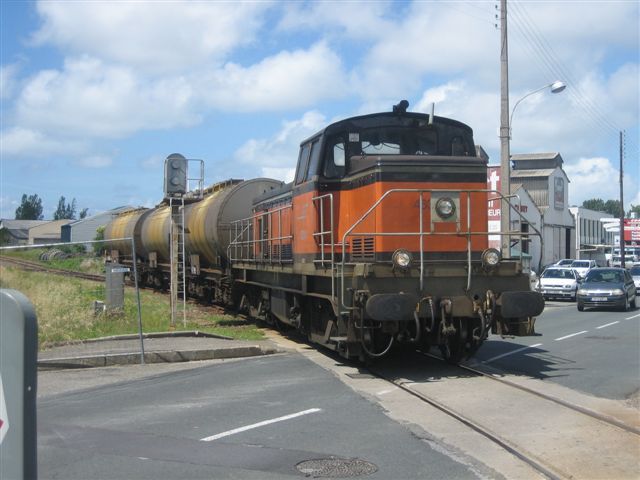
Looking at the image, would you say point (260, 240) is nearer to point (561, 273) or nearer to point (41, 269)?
point (41, 269)

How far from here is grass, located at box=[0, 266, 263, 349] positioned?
43.5 feet

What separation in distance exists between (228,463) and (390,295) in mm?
4072

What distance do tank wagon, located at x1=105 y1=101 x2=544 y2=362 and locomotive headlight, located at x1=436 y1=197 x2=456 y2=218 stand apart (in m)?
0.01

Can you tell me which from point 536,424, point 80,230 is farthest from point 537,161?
point 536,424

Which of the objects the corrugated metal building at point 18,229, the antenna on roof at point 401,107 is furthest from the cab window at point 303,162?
the corrugated metal building at point 18,229

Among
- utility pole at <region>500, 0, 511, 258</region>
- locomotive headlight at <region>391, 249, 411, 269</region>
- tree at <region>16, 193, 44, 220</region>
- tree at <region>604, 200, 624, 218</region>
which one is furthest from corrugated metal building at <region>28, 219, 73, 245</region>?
tree at <region>604, 200, 624, 218</region>

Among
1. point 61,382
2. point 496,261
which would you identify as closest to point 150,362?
point 61,382

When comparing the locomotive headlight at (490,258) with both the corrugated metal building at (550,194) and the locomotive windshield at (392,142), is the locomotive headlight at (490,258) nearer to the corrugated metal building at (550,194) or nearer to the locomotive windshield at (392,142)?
the locomotive windshield at (392,142)

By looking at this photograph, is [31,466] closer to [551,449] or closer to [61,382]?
[551,449]

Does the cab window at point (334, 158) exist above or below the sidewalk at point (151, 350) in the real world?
above

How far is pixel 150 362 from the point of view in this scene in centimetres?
1144

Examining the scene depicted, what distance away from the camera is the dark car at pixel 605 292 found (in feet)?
80.9

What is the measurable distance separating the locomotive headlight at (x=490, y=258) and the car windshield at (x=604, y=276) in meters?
17.6

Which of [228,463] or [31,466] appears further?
[228,463]
